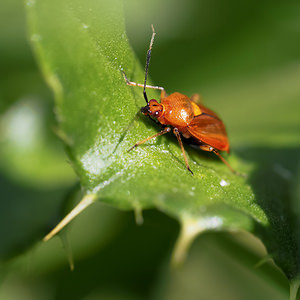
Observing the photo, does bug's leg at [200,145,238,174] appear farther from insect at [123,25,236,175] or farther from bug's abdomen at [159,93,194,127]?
bug's abdomen at [159,93,194,127]

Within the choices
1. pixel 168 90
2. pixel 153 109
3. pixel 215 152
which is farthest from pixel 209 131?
pixel 168 90

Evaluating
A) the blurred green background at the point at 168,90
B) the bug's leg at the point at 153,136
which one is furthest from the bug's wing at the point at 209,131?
the blurred green background at the point at 168,90

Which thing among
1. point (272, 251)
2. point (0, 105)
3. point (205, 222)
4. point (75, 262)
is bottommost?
point (75, 262)

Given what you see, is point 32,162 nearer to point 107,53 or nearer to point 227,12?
point 107,53

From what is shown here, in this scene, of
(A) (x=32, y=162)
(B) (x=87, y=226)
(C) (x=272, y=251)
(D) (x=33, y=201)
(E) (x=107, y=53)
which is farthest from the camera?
(B) (x=87, y=226)

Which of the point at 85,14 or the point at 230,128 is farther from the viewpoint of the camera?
the point at 230,128

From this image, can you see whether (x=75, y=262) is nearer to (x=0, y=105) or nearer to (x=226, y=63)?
(x=0, y=105)

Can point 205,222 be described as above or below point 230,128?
above

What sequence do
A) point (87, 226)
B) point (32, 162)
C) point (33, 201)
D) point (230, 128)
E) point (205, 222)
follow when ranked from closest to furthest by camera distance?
point (205, 222) → point (33, 201) → point (32, 162) → point (87, 226) → point (230, 128)

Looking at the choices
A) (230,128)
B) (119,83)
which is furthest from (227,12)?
(119,83)

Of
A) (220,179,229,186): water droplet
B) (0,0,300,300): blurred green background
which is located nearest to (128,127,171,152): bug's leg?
(220,179,229,186): water droplet
